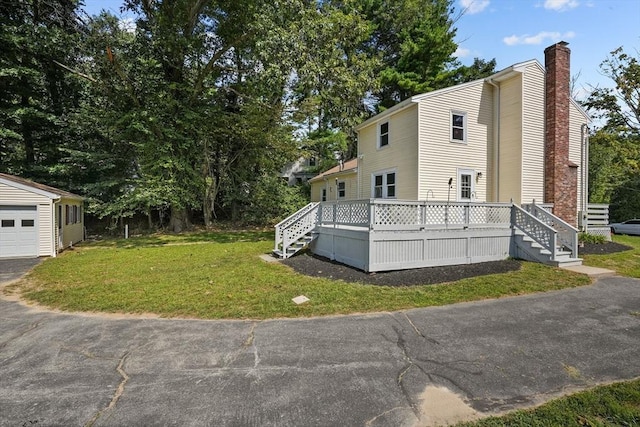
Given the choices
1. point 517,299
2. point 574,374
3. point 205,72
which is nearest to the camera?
point 574,374

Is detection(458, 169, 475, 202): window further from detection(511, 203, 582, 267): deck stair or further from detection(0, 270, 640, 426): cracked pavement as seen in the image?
detection(0, 270, 640, 426): cracked pavement

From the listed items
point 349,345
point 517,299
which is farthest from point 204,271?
point 517,299

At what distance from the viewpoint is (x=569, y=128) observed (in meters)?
12.8

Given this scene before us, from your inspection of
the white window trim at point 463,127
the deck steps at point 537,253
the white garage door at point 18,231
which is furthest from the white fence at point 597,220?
the white garage door at point 18,231

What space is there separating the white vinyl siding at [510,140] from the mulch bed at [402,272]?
3977 mm

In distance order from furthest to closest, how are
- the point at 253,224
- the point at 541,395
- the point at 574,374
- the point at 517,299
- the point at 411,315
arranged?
1. the point at 253,224
2. the point at 517,299
3. the point at 411,315
4. the point at 574,374
5. the point at 541,395

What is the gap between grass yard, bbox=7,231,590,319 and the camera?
5871 millimetres

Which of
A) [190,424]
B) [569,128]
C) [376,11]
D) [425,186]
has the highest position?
[376,11]

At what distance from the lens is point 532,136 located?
Result: 12.1m

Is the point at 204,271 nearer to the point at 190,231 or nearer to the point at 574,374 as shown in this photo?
the point at 574,374

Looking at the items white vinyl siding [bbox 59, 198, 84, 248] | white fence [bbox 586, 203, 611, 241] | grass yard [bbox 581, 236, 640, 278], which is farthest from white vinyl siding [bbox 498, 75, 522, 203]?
white vinyl siding [bbox 59, 198, 84, 248]

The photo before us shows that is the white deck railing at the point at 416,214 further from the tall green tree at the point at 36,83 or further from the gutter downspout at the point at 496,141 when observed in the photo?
the tall green tree at the point at 36,83

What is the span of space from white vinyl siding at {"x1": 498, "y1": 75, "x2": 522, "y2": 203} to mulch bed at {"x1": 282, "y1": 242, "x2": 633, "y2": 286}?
3.98 metres

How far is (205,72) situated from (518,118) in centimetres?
1578
